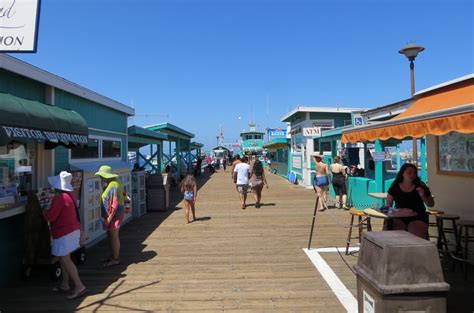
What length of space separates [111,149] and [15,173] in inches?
162

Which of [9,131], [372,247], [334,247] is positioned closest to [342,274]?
[334,247]

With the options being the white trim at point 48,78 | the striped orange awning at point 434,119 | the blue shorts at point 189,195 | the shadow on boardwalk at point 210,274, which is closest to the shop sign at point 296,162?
the shadow on boardwalk at point 210,274

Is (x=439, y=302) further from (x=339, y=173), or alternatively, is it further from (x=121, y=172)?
(x=339, y=173)

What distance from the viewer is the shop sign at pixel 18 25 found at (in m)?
3.72

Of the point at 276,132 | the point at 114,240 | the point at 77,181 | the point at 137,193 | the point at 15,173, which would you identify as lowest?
the point at 114,240

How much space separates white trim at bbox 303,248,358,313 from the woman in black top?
110 centimetres

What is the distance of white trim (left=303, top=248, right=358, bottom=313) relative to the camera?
443 centimetres

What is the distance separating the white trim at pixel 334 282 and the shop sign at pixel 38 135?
13.5ft

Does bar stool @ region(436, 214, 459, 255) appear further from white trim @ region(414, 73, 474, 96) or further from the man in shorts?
the man in shorts

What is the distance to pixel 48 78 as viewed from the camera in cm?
612

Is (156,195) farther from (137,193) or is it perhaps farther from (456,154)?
(456,154)

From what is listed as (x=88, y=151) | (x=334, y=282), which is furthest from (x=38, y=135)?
(x=334, y=282)

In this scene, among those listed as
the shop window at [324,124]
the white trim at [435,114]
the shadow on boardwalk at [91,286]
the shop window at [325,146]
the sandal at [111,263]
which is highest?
the shop window at [324,124]

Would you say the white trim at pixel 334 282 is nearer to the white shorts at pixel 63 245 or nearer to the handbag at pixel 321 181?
the white shorts at pixel 63 245
